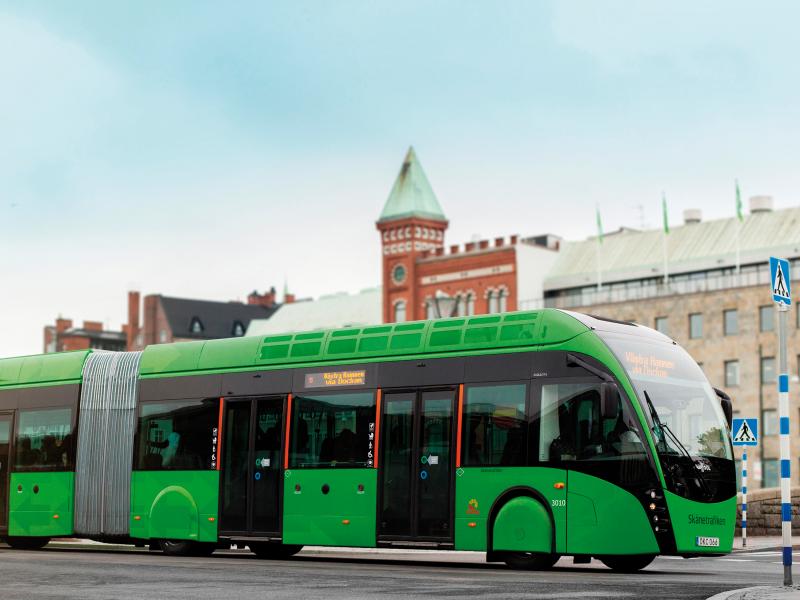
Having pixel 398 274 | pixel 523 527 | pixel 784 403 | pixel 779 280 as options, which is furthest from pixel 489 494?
pixel 398 274

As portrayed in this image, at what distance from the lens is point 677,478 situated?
56.3 ft

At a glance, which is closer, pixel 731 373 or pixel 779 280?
pixel 779 280

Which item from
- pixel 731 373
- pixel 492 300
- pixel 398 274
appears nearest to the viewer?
pixel 731 373

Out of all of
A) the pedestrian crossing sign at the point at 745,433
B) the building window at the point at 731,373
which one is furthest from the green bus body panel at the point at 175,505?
the building window at the point at 731,373

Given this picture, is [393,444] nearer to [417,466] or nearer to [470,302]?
[417,466]

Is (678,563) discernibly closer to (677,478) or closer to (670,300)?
(677,478)

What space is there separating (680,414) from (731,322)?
59386 millimetres

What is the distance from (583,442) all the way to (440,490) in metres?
2.34

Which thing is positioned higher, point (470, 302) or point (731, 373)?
point (470, 302)

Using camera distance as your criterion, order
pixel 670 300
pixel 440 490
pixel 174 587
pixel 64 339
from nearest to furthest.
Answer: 1. pixel 174 587
2. pixel 440 490
3. pixel 670 300
4. pixel 64 339

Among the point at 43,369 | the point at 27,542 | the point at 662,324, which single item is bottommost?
the point at 27,542

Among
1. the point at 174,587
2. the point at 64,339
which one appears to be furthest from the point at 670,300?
the point at 64,339

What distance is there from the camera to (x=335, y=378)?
2055 cm

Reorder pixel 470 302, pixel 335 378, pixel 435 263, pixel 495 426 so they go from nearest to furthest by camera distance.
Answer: pixel 495 426 < pixel 335 378 < pixel 470 302 < pixel 435 263
